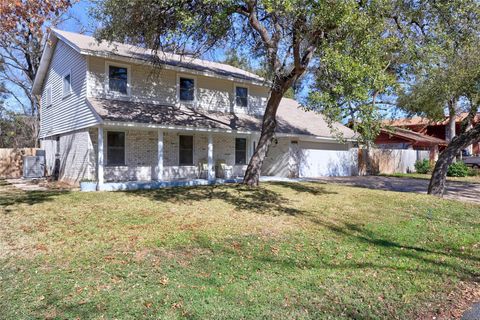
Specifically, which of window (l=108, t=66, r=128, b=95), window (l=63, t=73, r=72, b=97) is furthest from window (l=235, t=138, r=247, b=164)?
window (l=63, t=73, r=72, b=97)

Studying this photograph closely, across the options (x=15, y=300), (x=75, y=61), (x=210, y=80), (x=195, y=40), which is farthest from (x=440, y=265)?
(x=75, y=61)

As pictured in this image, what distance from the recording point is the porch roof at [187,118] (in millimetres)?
13609

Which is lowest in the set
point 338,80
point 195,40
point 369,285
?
point 369,285

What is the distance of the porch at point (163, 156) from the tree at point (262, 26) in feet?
11.8

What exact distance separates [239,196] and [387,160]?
19080 millimetres

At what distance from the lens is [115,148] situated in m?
14.9

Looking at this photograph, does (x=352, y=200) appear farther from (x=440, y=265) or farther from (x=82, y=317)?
(x=82, y=317)

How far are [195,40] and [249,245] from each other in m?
7.44

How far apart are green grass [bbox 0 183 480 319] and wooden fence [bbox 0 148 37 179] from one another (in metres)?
11.0

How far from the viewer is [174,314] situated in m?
4.09

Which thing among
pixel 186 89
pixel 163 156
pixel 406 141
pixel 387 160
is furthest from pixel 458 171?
pixel 163 156

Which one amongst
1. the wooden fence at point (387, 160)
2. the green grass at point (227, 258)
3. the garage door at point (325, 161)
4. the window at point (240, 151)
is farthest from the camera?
the wooden fence at point (387, 160)

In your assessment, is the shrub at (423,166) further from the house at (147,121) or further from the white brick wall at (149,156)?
the white brick wall at (149,156)

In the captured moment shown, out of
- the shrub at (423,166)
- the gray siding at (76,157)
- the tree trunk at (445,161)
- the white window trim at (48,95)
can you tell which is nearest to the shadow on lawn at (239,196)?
the gray siding at (76,157)
